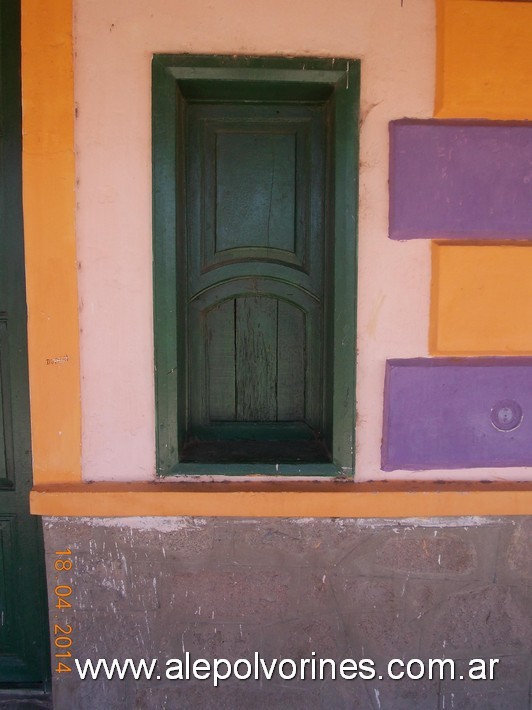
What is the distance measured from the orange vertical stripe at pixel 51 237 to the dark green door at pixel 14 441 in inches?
11.7

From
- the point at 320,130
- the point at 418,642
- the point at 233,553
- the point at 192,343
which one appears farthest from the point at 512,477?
the point at 320,130

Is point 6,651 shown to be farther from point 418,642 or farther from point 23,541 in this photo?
point 418,642

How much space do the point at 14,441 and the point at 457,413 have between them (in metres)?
1.94

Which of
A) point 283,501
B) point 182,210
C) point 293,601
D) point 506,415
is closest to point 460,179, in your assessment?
point 506,415

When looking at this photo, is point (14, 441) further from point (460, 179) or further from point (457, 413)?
point (460, 179)

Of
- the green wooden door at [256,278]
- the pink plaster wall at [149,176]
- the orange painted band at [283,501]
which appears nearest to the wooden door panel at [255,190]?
the green wooden door at [256,278]

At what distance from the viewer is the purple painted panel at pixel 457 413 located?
7.31 feet

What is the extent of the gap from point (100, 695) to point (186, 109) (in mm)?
2472

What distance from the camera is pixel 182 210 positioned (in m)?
2.32

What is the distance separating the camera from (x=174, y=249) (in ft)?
7.20

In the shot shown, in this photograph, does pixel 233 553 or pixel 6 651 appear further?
pixel 6 651

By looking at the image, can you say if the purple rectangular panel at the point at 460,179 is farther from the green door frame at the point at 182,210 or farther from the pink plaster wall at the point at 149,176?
the green door frame at the point at 182,210

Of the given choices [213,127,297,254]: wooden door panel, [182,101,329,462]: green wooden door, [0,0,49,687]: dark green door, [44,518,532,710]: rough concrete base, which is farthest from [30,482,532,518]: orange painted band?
[213,127,297,254]: wooden door panel

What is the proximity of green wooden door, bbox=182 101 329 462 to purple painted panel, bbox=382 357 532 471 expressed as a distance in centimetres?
35
